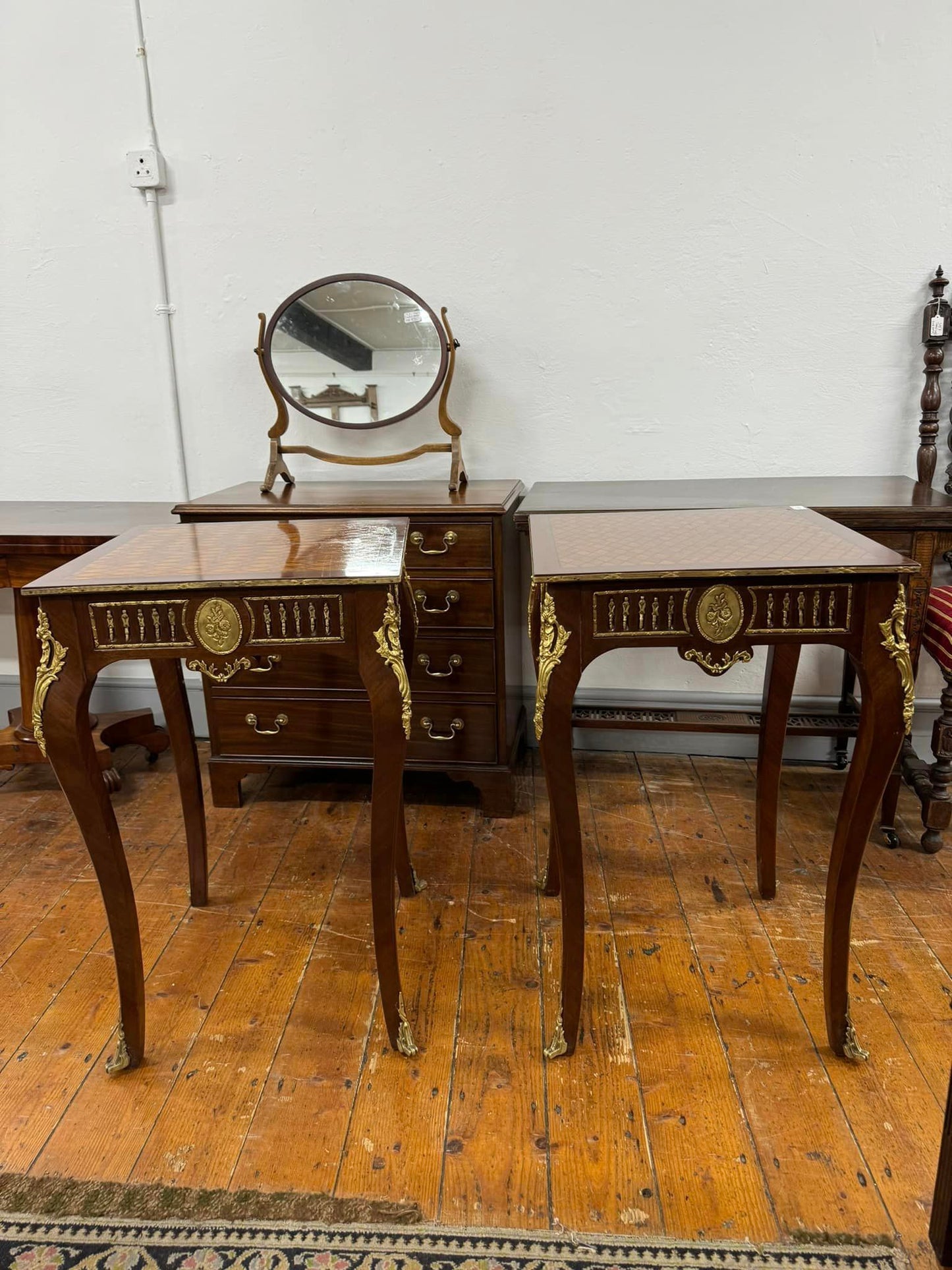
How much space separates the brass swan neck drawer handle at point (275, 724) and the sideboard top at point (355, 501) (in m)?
0.60

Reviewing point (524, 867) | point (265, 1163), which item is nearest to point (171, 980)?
point (265, 1163)

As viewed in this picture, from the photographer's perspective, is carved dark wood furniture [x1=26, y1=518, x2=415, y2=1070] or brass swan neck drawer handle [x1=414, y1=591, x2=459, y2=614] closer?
carved dark wood furniture [x1=26, y1=518, x2=415, y2=1070]

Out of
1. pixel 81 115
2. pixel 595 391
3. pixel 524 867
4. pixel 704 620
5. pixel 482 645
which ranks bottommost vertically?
pixel 524 867

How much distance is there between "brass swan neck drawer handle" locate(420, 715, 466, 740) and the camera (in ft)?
8.25

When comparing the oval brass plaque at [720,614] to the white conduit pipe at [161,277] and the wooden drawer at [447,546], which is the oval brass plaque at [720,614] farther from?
the white conduit pipe at [161,277]

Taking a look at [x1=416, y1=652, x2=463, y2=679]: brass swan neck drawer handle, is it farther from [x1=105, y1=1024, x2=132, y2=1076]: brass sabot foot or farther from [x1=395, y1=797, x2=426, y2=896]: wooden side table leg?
[x1=105, y1=1024, x2=132, y2=1076]: brass sabot foot

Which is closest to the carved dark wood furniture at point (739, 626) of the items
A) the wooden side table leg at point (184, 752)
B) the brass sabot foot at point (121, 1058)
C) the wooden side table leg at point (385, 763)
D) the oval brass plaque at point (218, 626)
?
the wooden side table leg at point (385, 763)

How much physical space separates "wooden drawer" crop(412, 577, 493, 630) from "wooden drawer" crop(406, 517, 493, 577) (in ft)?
0.13

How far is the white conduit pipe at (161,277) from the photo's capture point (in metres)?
2.70

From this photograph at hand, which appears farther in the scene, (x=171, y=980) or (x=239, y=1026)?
(x=171, y=980)

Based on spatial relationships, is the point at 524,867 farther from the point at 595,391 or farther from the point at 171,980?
the point at 595,391

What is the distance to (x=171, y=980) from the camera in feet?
6.24

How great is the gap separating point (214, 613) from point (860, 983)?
1559 mm

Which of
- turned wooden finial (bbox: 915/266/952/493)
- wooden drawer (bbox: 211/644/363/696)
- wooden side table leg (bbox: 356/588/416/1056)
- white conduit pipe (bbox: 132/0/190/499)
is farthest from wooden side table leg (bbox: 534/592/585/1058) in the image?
white conduit pipe (bbox: 132/0/190/499)
